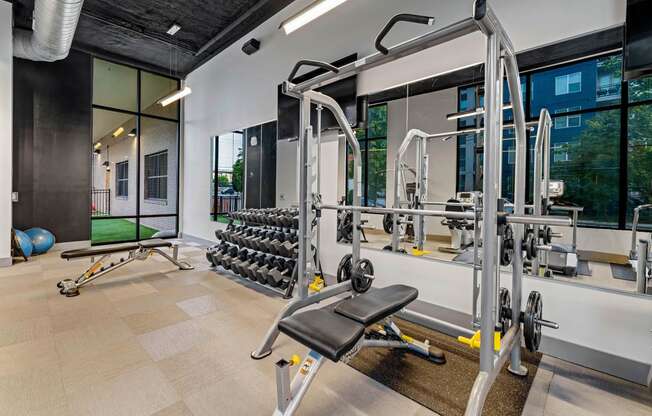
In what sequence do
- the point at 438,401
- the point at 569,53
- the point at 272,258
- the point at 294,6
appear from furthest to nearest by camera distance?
the point at 294,6 → the point at 272,258 → the point at 569,53 → the point at 438,401

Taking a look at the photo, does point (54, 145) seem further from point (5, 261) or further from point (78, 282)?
point (78, 282)

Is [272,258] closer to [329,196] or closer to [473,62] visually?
[329,196]

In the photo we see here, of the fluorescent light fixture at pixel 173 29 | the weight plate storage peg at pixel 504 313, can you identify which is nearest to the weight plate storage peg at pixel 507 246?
the weight plate storage peg at pixel 504 313

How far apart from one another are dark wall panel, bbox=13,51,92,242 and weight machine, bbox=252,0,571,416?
5546 mm

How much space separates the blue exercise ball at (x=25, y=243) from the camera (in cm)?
454

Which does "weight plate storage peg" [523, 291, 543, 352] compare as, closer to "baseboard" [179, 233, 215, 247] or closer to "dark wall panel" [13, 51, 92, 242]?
"baseboard" [179, 233, 215, 247]

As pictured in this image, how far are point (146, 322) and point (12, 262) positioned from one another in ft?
11.5

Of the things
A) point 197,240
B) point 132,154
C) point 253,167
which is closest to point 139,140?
point 132,154

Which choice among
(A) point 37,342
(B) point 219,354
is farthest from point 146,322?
(B) point 219,354

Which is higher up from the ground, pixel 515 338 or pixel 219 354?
pixel 515 338

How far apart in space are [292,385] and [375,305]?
0.57 m

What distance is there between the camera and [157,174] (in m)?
7.52

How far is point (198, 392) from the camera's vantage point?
1697 millimetres

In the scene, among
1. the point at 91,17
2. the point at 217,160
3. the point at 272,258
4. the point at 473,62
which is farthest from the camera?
the point at 217,160
